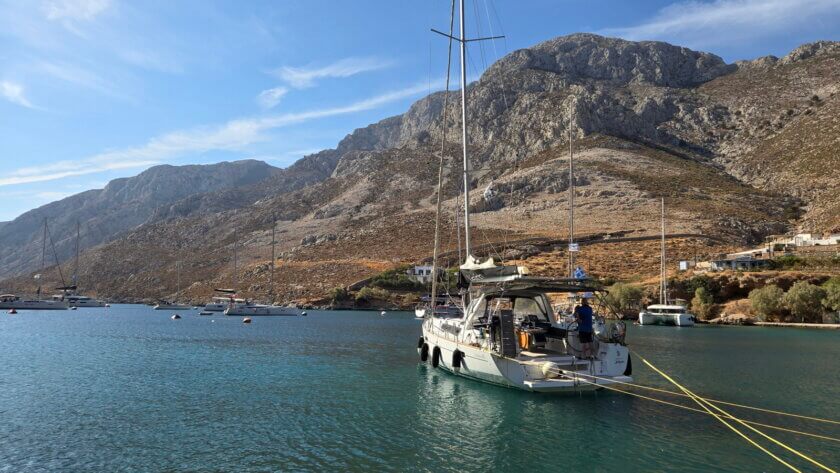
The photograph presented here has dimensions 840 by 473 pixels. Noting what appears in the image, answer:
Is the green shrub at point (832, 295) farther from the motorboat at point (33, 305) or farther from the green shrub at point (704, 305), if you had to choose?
the motorboat at point (33, 305)

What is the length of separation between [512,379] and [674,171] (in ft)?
374

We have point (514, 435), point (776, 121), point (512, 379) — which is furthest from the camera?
point (776, 121)

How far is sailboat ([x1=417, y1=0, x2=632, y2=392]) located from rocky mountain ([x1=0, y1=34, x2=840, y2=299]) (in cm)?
5459

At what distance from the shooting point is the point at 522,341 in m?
21.8

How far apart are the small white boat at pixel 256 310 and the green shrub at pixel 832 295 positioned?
219 feet

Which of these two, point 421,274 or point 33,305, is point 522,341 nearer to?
point 421,274

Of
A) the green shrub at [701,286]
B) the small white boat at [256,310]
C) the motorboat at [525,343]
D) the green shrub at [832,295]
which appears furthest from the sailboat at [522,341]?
the small white boat at [256,310]

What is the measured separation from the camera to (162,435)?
1603cm

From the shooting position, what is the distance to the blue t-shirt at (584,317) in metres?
19.6

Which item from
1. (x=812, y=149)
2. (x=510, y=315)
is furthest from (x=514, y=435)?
(x=812, y=149)

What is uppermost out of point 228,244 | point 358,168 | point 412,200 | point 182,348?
point 358,168

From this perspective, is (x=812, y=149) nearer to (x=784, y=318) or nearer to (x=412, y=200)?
(x=784, y=318)

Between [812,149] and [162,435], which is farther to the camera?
[812,149]

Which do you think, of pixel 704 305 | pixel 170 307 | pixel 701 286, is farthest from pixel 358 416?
pixel 170 307
